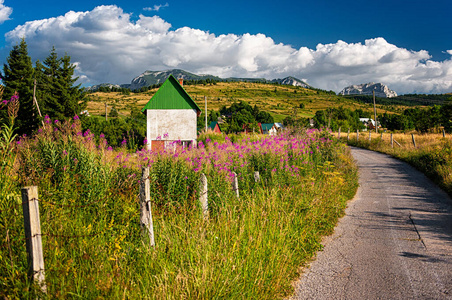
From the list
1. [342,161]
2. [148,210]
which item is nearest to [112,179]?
[148,210]

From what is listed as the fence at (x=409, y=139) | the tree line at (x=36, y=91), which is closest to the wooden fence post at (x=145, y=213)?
the fence at (x=409, y=139)

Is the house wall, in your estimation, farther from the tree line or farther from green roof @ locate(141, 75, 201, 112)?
the tree line

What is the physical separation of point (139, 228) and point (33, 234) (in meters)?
1.92

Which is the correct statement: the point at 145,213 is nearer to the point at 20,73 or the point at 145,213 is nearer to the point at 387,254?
the point at 387,254

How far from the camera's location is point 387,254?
5.57 m

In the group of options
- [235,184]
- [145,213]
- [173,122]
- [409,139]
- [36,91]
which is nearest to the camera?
[145,213]

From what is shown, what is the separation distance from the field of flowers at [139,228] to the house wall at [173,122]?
17.8m

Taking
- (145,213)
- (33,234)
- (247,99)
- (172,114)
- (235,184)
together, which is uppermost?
(247,99)

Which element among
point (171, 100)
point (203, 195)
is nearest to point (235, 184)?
point (203, 195)

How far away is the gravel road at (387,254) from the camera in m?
4.34

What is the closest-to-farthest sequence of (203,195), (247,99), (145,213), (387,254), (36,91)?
(145,213) < (387,254) < (203,195) < (36,91) < (247,99)

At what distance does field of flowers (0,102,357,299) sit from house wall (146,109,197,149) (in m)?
17.8

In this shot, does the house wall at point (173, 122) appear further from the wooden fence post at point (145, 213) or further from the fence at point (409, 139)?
the wooden fence post at point (145, 213)

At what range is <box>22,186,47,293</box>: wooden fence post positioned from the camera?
274 cm
